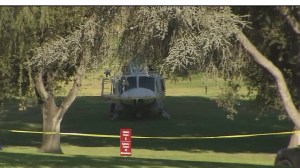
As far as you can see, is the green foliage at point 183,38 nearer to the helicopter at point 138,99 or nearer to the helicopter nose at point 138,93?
the helicopter at point 138,99

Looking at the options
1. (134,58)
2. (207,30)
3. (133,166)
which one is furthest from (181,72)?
(133,166)

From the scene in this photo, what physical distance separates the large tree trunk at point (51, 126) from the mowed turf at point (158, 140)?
48cm

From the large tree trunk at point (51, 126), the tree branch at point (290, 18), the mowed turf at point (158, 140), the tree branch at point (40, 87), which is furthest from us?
the large tree trunk at point (51, 126)

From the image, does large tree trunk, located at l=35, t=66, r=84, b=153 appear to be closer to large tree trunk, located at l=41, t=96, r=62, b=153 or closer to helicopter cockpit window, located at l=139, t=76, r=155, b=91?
large tree trunk, located at l=41, t=96, r=62, b=153

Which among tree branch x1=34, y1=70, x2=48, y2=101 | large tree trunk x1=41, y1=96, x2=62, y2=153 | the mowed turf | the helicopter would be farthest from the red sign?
the helicopter

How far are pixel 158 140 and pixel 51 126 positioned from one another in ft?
18.9

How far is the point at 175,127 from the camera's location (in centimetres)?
3194

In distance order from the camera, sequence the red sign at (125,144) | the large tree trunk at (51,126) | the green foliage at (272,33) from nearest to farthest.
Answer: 1. the green foliage at (272,33)
2. the red sign at (125,144)
3. the large tree trunk at (51,126)

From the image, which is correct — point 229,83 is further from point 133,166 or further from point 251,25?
point 133,166

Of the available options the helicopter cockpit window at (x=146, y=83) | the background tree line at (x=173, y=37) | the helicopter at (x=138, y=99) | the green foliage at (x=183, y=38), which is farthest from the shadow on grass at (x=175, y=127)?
the green foliage at (x=183, y=38)

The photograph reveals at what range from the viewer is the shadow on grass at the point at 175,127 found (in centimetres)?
2545

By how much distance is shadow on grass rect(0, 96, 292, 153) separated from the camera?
83.5 feet

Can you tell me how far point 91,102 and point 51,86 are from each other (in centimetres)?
2600

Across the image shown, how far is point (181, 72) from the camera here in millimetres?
10516
